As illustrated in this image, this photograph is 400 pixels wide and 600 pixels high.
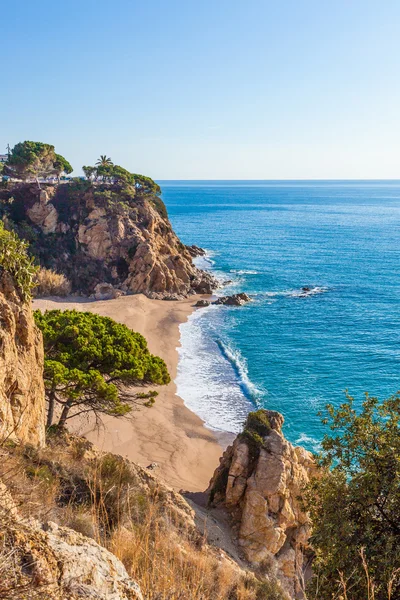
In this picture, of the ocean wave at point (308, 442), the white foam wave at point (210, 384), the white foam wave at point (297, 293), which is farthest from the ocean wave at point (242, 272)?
the ocean wave at point (308, 442)

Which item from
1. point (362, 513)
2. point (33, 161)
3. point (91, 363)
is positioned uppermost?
point (33, 161)

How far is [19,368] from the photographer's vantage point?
13000 millimetres

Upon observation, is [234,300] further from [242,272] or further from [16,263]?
[16,263]

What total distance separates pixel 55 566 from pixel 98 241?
203ft

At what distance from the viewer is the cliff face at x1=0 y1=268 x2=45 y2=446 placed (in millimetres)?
11892

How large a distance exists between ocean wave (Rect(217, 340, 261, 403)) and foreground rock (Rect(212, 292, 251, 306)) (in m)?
13.8

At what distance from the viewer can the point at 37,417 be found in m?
14.0

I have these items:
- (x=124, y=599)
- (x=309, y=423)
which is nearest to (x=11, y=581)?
(x=124, y=599)

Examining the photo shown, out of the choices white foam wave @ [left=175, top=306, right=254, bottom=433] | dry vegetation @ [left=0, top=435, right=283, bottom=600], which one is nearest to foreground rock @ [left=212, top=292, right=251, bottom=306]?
white foam wave @ [left=175, top=306, right=254, bottom=433]

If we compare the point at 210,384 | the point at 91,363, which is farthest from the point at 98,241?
the point at 91,363

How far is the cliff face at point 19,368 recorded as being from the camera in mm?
11892

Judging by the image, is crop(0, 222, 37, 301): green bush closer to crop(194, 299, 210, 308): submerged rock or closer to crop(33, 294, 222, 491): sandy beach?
Answer: crop(33, 294, 222, 491): sandy beach

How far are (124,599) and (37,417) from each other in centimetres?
1006

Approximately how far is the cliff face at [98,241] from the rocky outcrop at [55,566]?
184ft
